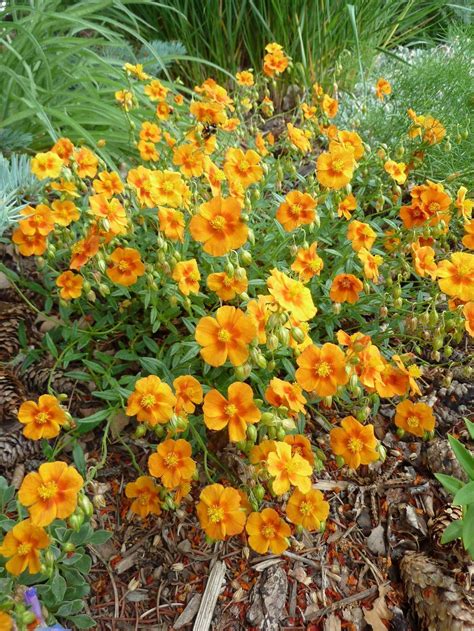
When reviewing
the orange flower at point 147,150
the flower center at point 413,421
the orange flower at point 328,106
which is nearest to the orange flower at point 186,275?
the orange flower at point 147,150

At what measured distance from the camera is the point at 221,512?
165cm

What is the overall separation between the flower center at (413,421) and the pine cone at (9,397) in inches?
55.2

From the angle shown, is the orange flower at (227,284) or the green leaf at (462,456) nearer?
the green leaf at (462,456)

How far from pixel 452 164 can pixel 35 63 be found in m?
2.54

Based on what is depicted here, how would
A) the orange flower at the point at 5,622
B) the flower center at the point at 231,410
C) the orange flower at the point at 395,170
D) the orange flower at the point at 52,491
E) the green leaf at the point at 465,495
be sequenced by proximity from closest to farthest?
the orange flower at the point at 5,622 → the orange flower at the point at 52,491 → the green leaf at the point at 465,495 → the flower center at the point at 231,410 → the orange flower at the point at 395,170

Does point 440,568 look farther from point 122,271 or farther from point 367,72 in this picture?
point 367,72

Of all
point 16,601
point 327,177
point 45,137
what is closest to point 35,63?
point 45,137

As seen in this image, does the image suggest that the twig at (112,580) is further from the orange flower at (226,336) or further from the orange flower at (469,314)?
the orange flower at (469,314)

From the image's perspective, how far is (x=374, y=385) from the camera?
1.72 metres

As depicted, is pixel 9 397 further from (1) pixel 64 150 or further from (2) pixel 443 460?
(2) pixel 443 460

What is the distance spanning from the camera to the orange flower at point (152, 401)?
1.64m

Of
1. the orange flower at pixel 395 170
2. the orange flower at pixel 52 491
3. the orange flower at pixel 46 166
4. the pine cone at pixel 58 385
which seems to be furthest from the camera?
the orange flower at pixel 395 170

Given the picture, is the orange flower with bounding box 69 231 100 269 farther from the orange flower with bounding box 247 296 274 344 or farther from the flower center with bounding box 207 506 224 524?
the flower center with bounding box 207 506 224 524

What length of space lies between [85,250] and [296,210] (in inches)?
30.2
